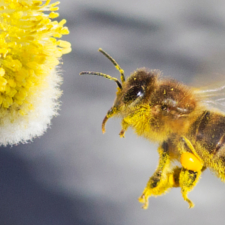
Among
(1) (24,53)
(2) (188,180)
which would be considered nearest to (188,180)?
(2) (188,180)

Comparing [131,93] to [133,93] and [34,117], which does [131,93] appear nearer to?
[133,93]

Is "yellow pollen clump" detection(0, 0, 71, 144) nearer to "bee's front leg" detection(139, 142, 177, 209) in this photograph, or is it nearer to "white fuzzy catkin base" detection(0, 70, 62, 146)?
"white fuzzy catkin base" detection(0, 70, 62, 146)

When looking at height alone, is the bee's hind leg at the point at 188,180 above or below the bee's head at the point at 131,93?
below

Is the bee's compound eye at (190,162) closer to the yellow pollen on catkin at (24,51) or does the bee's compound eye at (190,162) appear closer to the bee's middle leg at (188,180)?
the bee's middle leg at (188,180)

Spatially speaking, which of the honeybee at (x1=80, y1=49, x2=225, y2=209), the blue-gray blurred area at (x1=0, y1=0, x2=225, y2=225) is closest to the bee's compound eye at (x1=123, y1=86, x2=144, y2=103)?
the honeybee at (x1=80, y1=49, x2=225, y2=209)

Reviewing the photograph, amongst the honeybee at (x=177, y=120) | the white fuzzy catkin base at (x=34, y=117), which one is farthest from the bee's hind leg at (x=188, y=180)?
the white fuzzy catkin base at (x=34, y=117)

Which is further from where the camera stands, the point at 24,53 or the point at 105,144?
the point at 105,144

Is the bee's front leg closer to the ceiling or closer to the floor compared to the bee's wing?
closer to the floor
